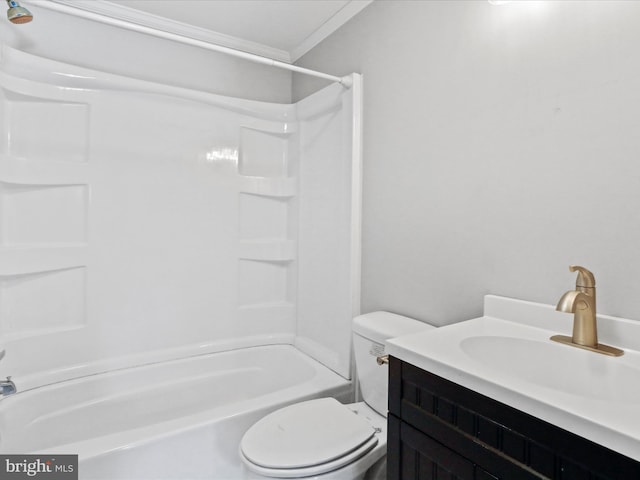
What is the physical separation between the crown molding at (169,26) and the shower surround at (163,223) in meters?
0.36

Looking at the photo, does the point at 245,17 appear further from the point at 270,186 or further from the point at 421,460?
the point at 421,460

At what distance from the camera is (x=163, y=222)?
2.26 m

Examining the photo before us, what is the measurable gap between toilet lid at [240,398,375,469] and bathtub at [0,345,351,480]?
0.74 ft

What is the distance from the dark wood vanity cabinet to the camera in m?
0.67

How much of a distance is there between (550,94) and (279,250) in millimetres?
1790

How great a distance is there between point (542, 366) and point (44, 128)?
2.40 m

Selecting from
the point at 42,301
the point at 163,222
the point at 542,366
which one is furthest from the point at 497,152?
the point at 42,301

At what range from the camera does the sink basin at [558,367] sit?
905 mm

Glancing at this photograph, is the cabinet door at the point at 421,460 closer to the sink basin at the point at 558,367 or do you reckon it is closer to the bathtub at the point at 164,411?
the sink basin at the point at 558,367

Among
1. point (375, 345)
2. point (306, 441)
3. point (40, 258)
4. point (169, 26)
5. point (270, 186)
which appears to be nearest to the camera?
point (306, 441)

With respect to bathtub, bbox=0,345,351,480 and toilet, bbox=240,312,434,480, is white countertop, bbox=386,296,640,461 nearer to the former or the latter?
toilet, bbox=240,312,434,480

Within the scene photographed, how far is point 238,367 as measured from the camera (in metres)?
2.39

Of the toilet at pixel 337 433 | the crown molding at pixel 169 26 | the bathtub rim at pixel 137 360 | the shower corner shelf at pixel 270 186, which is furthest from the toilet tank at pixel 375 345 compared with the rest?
the crown molding at pixel 169 26

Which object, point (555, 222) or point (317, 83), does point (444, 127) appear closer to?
point (555, 222)
